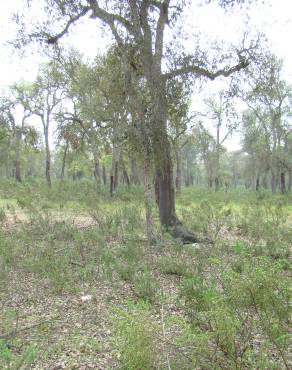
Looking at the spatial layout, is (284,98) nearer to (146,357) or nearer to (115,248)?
(115,248)

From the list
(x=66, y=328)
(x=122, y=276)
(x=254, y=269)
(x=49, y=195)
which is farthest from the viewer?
(x=49, y=195)

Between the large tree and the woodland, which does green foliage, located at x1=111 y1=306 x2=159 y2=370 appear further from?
the large tree

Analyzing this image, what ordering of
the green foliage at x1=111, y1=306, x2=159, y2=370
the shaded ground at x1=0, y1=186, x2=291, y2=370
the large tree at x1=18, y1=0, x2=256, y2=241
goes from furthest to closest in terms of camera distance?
the large tree at x1=18, y1=0, x2=256, y2=241
the shaded ground at x1=0, y1=186, x2=291, y2=370
the green foliage at x1=111, y1=306, x2=159, y2=370

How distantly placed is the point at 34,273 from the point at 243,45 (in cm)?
703

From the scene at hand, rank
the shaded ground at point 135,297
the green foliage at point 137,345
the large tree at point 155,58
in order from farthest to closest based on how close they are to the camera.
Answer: the large tree at point 155,58, the shaded ground at point 135,297, the green foliage at point 137,345

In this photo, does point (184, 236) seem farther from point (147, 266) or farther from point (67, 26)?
point (67, 26)

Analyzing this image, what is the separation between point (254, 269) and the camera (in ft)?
9.30

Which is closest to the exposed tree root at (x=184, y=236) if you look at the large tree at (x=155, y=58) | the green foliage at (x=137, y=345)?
the large tree at (x=155, y=58)

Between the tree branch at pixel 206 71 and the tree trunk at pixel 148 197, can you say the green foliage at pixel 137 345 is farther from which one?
the tree branch at pixel 206 71

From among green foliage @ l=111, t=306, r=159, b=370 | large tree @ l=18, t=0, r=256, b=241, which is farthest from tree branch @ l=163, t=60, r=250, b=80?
green foliage @ l=111, t=306, r=159, b=370

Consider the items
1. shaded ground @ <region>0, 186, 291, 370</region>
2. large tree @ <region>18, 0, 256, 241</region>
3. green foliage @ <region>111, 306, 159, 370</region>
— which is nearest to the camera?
green foliage @ <region>111, 306, 159, 370</region>

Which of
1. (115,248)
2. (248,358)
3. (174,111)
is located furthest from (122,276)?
(174,111)

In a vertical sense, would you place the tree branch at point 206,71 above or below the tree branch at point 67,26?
below

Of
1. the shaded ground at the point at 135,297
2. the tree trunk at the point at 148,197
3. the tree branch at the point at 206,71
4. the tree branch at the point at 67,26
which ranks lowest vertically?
the shaded ground at the point at 135,297
